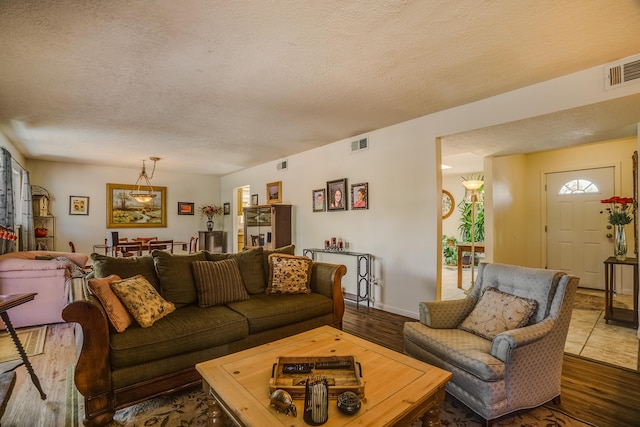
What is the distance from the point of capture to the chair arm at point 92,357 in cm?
181

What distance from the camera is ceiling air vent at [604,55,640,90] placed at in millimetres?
2430

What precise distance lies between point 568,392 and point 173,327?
2848 mm

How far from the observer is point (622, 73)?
2484 mm

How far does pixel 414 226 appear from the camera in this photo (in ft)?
12.8

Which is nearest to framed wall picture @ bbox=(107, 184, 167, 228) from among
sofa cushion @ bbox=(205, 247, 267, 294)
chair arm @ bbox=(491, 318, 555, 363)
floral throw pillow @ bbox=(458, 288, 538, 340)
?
sofa cushion @ bbox=(205, 247, 267, 294)

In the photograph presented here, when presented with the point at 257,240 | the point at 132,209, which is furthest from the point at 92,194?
the point at 257,240

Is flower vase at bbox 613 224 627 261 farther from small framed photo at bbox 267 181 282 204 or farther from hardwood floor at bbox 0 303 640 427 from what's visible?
small framed photo at bbox 267 181 282 204

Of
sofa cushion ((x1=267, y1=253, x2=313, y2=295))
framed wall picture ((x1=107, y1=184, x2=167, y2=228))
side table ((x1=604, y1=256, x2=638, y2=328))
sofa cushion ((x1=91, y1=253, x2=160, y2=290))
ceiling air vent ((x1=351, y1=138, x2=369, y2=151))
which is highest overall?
ceiling air vent ((x1=351, y1=138, x2=369, y2=151))

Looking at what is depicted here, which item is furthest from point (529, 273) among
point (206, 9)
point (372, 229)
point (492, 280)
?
point (206, 9)

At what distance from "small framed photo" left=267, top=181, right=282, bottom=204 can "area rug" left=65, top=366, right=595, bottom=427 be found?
443cm

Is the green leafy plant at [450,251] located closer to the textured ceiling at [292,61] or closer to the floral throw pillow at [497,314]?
the textured ceiling at [292,61]

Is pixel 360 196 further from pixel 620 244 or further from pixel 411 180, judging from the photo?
pixel 620 244

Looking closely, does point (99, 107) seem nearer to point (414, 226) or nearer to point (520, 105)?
point (414, 226)

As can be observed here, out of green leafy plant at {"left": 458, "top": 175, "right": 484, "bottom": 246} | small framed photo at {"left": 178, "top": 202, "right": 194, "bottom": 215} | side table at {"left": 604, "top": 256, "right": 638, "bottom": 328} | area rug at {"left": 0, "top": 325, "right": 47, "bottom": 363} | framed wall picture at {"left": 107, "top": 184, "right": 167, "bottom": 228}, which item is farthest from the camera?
small framed photo at {"left": 178, "top": 202, "right": 194, "bottom": 215}
